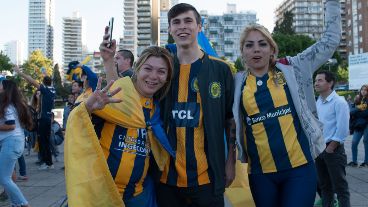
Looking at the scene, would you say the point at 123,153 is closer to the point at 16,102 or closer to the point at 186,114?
the point at 186,114

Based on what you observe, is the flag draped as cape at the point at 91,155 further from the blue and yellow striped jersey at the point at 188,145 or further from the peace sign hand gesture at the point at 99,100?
the blue and yellow striped jersey at the point at 188,145

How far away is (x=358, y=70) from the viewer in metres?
40.9

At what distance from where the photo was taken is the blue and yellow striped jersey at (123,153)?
314 cm

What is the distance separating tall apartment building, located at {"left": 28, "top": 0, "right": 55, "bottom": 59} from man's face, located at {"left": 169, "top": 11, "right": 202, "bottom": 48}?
595 ft

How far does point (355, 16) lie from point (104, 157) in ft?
360

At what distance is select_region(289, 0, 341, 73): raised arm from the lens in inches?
145

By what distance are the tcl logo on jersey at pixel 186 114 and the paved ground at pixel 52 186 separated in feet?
14.5

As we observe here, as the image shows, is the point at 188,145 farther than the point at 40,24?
No

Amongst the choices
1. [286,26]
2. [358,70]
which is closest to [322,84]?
[358,70]

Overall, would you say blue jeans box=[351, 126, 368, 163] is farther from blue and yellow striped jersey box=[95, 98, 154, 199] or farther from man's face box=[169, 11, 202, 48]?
blue and yellow striped jersey box=[95, 98, 154, 199]

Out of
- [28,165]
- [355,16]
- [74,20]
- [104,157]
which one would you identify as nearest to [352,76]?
[28,165]

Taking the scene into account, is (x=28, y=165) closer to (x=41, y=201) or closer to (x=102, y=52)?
(x=41, y=201)

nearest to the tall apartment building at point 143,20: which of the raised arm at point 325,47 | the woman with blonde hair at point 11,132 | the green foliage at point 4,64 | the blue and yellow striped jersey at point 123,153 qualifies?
the green foliage at point 4,64

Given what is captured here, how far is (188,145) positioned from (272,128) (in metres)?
0.69
